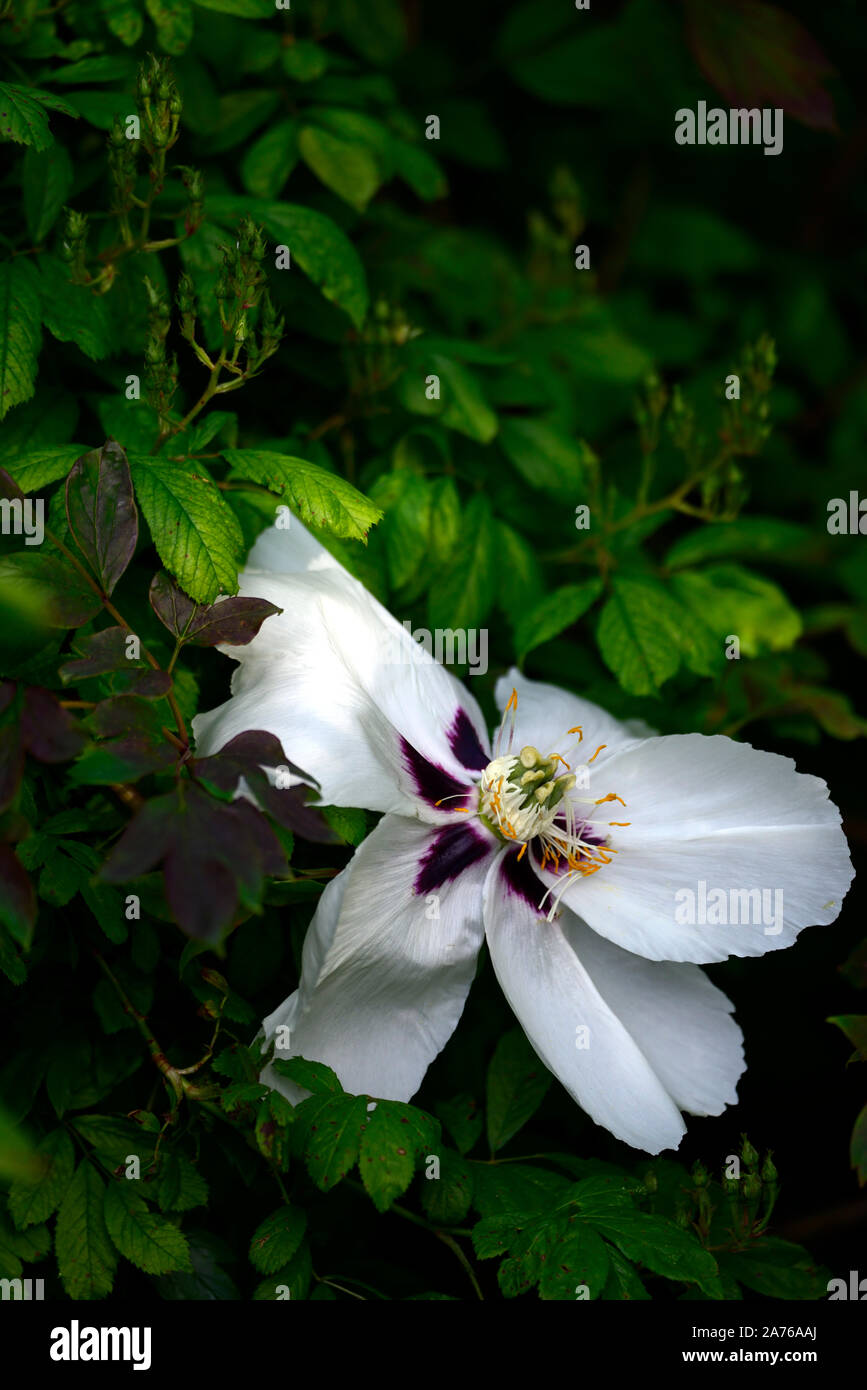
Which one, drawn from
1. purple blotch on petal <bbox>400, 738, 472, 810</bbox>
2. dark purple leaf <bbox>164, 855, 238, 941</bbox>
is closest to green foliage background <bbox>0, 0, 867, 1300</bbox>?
dark purple leaf <bbox>164, 855, 238, 941</bbox>

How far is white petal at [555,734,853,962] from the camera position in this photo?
129 cm

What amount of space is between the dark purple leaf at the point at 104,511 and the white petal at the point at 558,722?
539 mm

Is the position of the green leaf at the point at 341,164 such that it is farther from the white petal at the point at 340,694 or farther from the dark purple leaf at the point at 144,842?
the dark purple leaf at the point at 144,842

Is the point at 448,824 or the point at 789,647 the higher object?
the point at 789,647

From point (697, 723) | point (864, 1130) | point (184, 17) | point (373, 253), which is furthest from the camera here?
point (373, 253)

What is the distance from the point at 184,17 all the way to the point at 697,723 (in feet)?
3.49

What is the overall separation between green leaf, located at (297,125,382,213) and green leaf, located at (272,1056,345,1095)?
107 cm

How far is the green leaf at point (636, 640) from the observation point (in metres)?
1.53

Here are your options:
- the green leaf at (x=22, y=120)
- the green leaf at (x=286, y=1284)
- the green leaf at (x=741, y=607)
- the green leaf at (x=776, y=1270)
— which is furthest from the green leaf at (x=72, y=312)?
the green leaf at (x=776, y=1270)

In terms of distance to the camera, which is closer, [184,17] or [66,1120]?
[66,1120]

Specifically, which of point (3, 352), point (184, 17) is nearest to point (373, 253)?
point (184, 17)

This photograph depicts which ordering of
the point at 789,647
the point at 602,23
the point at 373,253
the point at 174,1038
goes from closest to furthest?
1. the point at 174,1038
2. the point at 789,647
3. the point at 373,253
4. the point at 602,23
